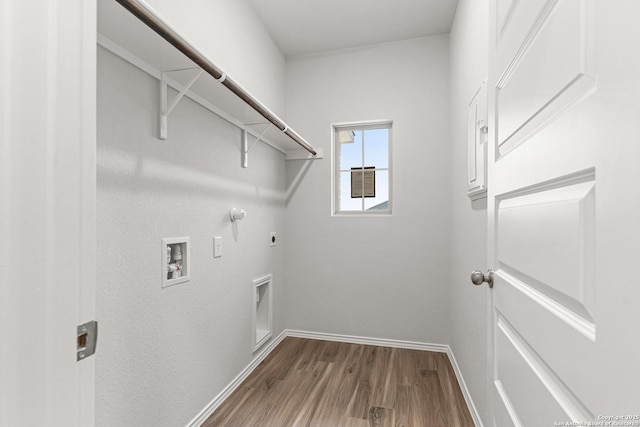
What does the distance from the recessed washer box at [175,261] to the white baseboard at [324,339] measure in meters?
0.78

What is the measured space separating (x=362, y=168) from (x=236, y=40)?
1487 mm

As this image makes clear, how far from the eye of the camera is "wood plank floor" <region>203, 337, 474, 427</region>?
1746mm

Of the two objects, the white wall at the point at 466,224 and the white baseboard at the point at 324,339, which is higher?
the white wall at the point at 466,224

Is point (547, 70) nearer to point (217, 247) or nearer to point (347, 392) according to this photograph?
point (217, 247)

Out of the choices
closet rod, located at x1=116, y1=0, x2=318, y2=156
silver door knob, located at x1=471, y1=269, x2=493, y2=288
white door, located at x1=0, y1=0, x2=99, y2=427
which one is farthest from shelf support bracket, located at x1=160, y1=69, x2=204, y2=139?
silver door knob, located at x1=471, y1=269, x2=493, y2=288

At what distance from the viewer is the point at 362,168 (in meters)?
2.94

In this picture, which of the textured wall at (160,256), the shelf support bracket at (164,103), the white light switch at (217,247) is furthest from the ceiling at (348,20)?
the white light switch at (217,247)

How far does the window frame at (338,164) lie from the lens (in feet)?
9.24

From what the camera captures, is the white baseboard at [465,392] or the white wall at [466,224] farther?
the white baseboard at [465,392]

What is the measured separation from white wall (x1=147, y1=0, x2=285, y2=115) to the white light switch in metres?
0.98

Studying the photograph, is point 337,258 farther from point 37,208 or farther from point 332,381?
point 37,208

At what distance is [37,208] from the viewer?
53 centimetres

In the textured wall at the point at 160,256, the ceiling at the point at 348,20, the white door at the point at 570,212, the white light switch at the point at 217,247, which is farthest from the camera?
the ceiling at the point at 348,20

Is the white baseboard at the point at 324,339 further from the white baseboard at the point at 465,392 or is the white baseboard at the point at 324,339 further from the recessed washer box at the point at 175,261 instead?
the recessed washer box at the point at 175,261
